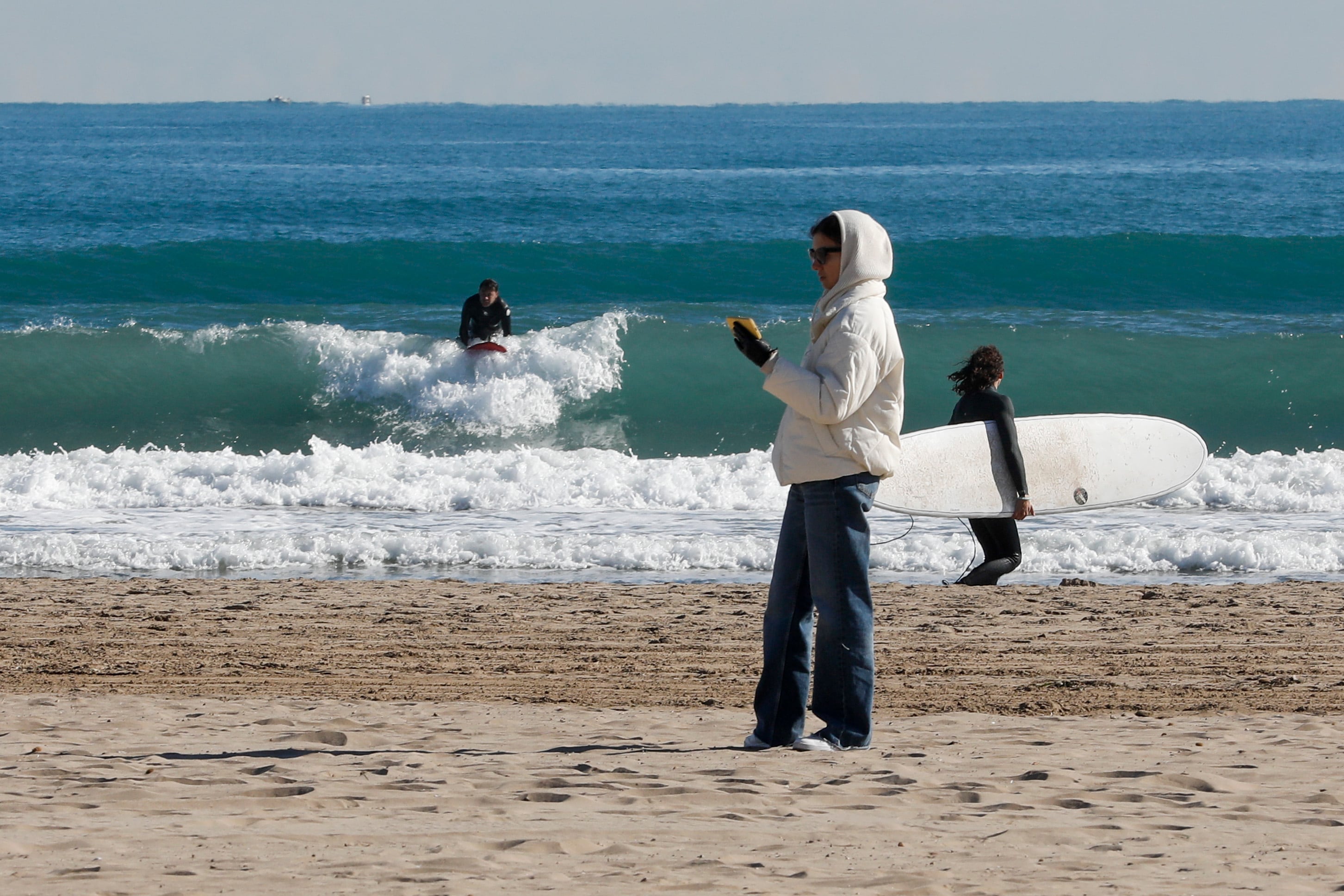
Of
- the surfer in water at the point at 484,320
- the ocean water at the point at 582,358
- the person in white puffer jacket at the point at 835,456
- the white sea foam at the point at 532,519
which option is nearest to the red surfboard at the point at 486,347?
the surfer in water at the point at 484,320

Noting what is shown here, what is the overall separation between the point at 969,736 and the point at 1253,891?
1616 millimetres

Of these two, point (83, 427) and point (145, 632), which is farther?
point (83, 427)

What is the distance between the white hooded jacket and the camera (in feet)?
11.3

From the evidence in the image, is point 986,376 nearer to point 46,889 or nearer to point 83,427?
point 46,889

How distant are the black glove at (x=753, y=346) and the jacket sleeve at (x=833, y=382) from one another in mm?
39

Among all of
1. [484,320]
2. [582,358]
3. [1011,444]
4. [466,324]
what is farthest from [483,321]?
[1011,444]

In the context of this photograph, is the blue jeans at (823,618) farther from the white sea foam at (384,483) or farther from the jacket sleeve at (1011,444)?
the white sea foam at (384,483)

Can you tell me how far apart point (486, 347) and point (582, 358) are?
4.48 ft

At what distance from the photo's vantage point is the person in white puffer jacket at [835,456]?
346cm

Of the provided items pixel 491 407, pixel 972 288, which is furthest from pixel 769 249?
pixel 491 407

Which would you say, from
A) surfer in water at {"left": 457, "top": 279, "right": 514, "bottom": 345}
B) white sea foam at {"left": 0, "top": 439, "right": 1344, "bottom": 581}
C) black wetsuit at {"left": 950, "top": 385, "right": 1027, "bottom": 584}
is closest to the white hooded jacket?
black wetsuit at {"left": 950, "top": 385, "right": 1027, "bottom": 584}

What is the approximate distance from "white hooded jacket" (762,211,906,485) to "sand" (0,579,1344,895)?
939mm

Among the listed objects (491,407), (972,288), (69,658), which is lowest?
(69,658)

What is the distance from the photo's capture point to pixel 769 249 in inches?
966
